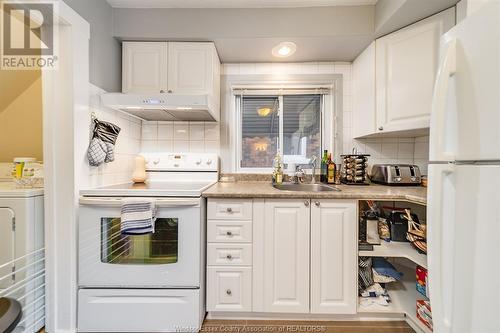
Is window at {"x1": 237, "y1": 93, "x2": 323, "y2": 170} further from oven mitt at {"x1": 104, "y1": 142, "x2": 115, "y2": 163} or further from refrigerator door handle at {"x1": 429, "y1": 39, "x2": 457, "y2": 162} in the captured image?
refrigerator door handle at {"x1": 429, "y1": 39, "x2": 457, "y2": 162}

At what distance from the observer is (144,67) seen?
176 cm

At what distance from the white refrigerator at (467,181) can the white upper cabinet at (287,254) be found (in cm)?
74

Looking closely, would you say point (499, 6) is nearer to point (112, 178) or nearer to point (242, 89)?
point (242, 89)

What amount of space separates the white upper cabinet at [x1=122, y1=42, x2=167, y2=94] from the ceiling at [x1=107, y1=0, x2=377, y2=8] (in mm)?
269

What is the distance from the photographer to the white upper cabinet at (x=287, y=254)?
1.43 meters

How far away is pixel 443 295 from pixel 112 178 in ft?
6.72

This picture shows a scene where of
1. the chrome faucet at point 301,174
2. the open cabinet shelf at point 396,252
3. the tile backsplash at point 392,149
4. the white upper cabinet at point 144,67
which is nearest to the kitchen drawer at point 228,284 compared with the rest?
the open cabinet shelf at point 396,252

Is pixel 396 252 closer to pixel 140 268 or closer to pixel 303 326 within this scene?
pixel 303 326

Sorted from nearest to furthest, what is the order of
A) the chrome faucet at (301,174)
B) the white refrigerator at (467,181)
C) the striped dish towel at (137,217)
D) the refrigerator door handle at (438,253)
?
the white refrigerator at (467,181) → the refrigerator door handle at (438,253) → the striped dish towel at (137,217) → the chrome faucet at (301,174)

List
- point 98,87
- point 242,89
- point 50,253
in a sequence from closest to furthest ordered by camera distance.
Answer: point 50,253 < point 98,87 < point 242,89

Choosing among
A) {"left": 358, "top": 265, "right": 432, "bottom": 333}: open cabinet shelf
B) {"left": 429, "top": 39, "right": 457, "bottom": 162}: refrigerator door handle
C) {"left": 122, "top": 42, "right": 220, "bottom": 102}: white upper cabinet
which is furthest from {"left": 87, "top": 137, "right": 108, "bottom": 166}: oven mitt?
{"left": 358, "top": 265, "right": 432, "bottom": 333}: open cabinet shelf

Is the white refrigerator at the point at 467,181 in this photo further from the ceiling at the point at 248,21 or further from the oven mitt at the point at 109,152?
the oven mitt at the point at 109,152

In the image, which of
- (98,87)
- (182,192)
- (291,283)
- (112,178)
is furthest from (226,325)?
(98,87)

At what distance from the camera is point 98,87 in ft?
5.18
